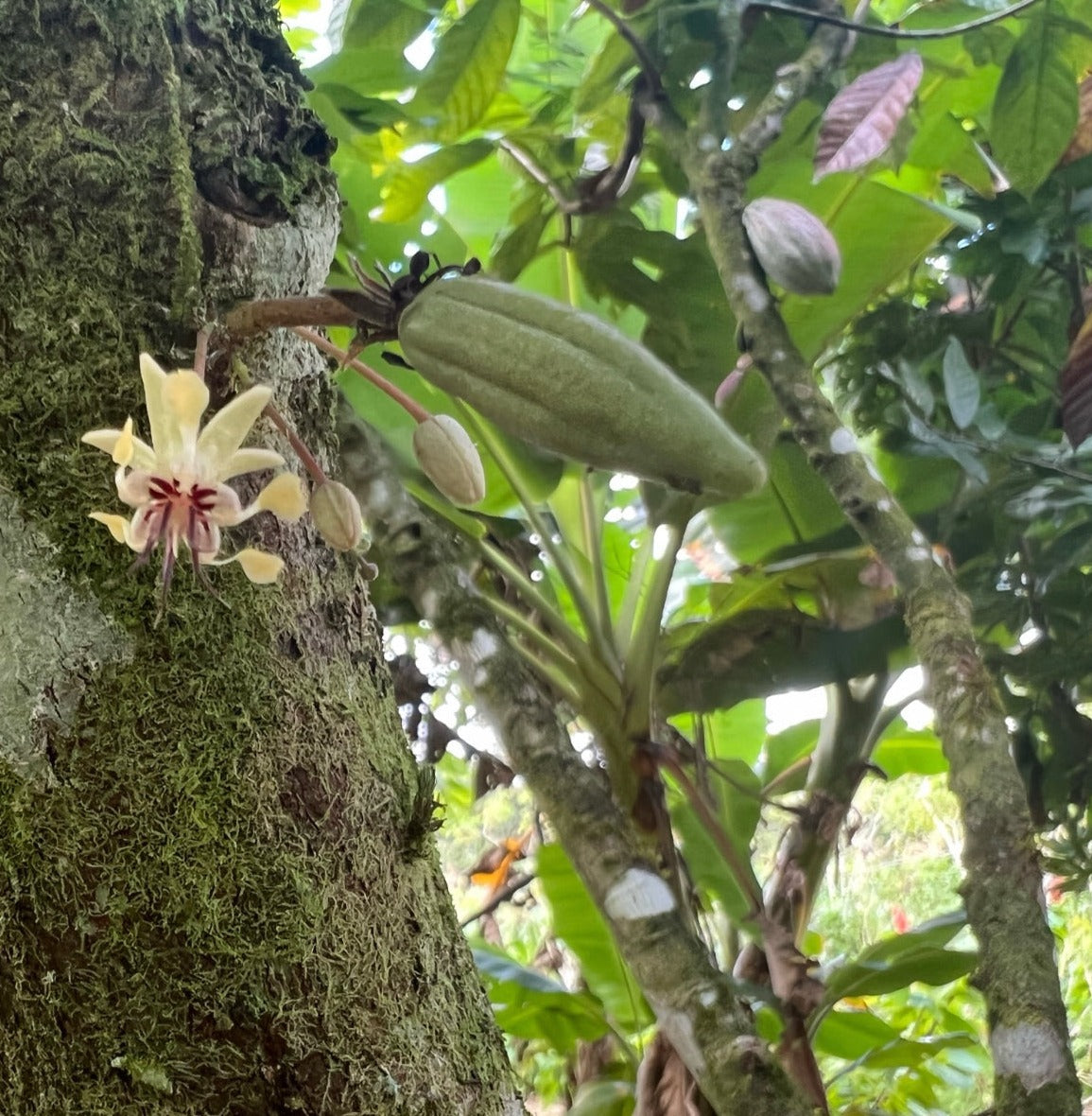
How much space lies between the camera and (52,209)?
503mm

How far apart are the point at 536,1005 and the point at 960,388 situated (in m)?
0.84

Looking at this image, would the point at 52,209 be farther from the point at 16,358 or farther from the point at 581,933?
the point at 581,933

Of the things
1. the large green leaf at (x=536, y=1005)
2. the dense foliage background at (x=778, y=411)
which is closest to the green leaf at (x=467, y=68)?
the dense foliage background at (x=778, y=411)

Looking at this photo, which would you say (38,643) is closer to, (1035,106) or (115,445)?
(115,445)

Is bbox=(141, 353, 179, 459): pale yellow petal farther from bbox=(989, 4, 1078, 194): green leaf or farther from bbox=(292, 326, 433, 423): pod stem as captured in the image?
bbox=(989, 4, 1078, 194): green leaf

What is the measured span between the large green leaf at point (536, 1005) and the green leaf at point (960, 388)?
778 mm

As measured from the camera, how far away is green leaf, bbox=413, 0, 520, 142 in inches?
37.3

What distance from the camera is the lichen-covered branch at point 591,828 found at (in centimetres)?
60

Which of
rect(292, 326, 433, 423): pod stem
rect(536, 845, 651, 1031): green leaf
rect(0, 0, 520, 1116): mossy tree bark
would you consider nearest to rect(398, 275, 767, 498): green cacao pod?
rect(292, 326, 433, 423): pod stem

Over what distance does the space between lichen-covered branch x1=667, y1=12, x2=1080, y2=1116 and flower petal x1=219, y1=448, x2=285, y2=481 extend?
14.7 inches

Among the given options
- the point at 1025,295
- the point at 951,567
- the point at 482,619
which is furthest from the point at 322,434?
the point at 1025,295

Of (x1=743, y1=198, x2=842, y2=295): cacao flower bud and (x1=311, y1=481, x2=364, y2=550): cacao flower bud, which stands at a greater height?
(x1=743, y1=198, x2=842, y2=295): cacao flower bud

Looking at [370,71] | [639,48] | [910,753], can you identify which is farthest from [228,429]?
[910,753]

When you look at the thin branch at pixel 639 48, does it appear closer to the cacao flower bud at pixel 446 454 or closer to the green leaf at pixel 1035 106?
the green leaf at pixel 1035 106
